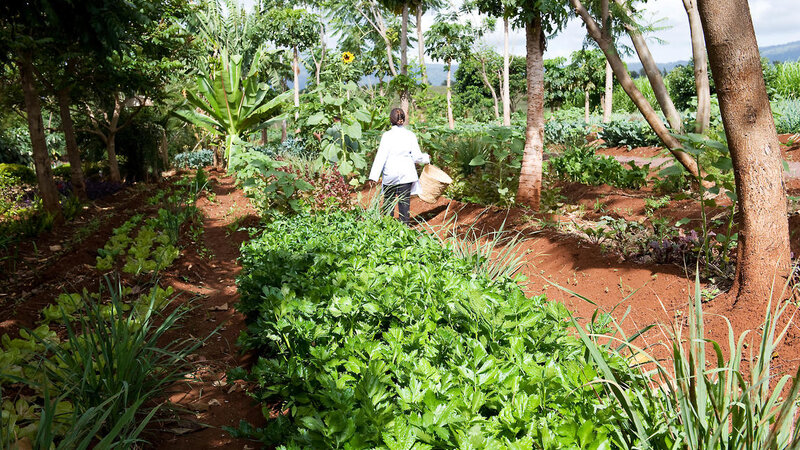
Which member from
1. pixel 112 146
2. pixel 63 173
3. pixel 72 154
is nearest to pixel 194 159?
pixel 63 173

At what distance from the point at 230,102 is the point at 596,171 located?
30.3ft

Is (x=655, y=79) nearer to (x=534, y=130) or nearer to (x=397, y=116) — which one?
(x=534, y=130)

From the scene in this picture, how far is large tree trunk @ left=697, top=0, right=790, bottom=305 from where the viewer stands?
2963 mm

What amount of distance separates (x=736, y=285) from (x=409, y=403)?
2612 millimetres

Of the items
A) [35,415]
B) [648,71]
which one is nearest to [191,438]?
[35,415]

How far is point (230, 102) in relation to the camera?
42.2 feet

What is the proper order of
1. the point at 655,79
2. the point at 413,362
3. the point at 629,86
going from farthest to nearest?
the point at 655,79 → the point at 629,86 → the point at 413,362

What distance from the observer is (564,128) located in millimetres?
19016

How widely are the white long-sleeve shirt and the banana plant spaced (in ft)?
21.9

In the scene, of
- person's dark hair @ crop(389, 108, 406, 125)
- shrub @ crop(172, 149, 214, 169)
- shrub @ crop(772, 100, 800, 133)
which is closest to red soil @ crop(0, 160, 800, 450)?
person's dark hair @ crop(389, 108, 406, 125)

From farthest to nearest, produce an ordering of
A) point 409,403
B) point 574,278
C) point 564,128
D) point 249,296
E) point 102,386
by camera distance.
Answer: point 564,128 → point 574,278 → point 249,296 → point 102,386 → point 409,403

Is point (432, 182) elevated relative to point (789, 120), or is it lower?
lower

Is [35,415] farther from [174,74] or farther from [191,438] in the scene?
[174,74]

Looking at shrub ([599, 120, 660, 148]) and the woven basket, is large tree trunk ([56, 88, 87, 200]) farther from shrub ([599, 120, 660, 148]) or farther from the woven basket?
shrub ([599, 120, 660, 148])
